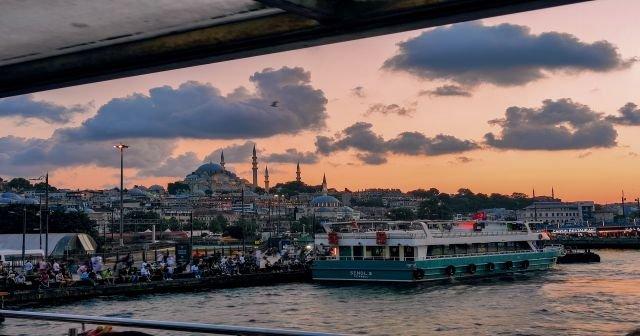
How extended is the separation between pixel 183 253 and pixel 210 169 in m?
151

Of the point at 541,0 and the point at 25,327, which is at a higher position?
the point at 541,0

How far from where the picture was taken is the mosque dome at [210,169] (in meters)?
183

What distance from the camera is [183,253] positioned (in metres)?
34.4

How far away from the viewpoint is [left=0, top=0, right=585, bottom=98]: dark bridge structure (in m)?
2.39

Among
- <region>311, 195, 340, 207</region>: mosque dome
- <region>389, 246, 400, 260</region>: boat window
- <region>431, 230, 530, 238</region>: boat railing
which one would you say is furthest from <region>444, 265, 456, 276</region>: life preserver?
<region>311, 195, 340, 207</region>: mosque dome

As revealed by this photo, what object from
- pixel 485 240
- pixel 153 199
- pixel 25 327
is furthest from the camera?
pixel 153 199

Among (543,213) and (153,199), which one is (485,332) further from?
(543,213)

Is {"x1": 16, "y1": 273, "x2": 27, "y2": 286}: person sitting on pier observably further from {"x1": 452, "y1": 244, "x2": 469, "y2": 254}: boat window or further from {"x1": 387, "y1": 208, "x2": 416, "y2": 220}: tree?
{"x1": 387, "y1": 208, "x2": 416, "y2": 220}: tree

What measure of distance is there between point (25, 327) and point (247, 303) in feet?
31.7

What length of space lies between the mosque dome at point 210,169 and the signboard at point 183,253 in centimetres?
14930

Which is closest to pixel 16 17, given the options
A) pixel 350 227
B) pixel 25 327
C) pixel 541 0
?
pixel 541 0

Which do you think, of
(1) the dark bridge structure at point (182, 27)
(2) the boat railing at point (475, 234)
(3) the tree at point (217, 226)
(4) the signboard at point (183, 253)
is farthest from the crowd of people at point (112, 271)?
(3) the tree at point (217, 226)

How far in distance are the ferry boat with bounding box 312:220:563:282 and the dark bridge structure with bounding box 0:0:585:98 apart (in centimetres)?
2935

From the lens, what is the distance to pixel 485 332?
65.7 ft
